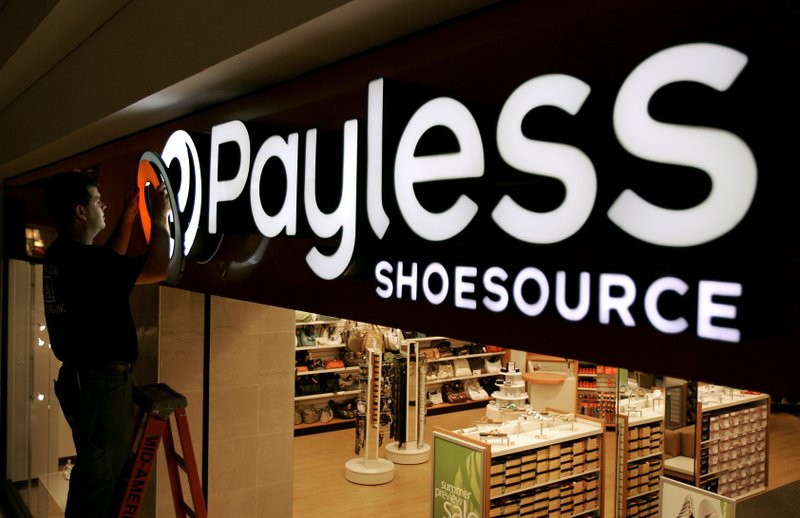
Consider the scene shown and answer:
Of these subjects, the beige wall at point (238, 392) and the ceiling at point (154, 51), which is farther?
the beige wall at point (238, 392)

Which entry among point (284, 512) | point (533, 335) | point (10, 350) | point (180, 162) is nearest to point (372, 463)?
point (284, 512)

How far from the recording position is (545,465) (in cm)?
597

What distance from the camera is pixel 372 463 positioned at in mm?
8289

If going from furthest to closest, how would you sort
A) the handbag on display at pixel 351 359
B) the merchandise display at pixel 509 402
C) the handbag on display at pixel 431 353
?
the handbag on display at pixel 431 353 → the handbag on display at pixel 351 359 → the merchandise display at pixel 509 402

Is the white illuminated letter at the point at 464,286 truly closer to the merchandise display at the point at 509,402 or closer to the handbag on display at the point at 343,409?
the merchandise display at the point at 509,402

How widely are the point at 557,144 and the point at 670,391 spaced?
18.0 feet

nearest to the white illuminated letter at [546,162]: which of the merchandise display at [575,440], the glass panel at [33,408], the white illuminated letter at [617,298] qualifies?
the white illuminated letter at [617,298]

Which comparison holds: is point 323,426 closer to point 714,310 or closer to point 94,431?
point 94,431

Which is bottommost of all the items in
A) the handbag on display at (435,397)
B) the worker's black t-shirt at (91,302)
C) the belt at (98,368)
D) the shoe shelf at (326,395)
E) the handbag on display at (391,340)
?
the handbag on display at (435,397)

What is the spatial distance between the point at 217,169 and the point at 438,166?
3.82 ft

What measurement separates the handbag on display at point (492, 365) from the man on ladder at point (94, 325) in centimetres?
983

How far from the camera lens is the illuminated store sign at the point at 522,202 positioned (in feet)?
3.36

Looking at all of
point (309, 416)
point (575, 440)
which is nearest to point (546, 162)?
point (575, 440)

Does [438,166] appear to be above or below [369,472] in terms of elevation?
above
